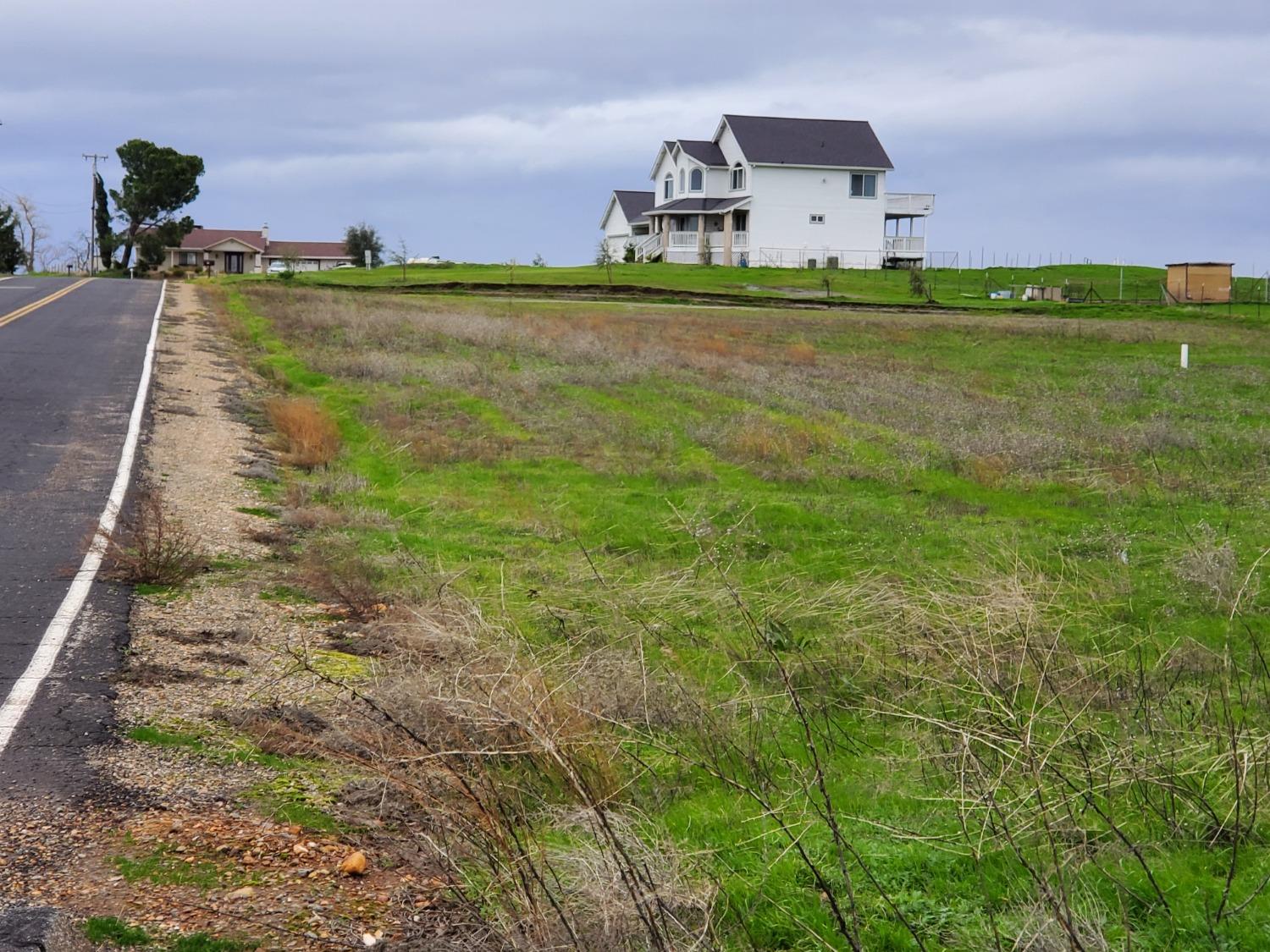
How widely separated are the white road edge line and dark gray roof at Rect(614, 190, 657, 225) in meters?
69.3

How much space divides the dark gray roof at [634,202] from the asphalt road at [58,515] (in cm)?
5605

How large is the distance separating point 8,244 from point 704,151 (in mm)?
49036

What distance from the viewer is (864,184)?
7169 centimetres

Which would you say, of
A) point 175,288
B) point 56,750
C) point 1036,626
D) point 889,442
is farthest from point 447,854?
point 175,288

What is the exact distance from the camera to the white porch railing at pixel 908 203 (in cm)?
7331

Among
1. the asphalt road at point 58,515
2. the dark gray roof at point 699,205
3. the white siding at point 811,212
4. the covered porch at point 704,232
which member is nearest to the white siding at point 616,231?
the covered porch at point 704,232

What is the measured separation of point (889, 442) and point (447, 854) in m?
14.3

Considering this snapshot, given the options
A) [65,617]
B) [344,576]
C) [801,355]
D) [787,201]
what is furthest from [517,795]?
[787,201]

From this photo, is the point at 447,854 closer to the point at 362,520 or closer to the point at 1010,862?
the point at 1010,862

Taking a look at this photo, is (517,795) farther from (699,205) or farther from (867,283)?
(699,205)

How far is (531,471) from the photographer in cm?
1606

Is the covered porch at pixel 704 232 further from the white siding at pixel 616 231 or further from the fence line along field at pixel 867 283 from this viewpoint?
the white siding at pixel 616 231

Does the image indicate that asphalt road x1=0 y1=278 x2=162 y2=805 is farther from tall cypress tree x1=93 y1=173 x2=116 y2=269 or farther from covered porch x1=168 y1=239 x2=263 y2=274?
covered porch x1=168 y1=239 x2=263 y2=274

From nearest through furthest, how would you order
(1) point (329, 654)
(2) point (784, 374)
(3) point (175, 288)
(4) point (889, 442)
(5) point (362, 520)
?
1. (1) point (329, 654)
2. (5) point (362, 520)
3. (4) point (889, 442)
4. (2) point (784, 374)
5. (3) point (175, 288)
